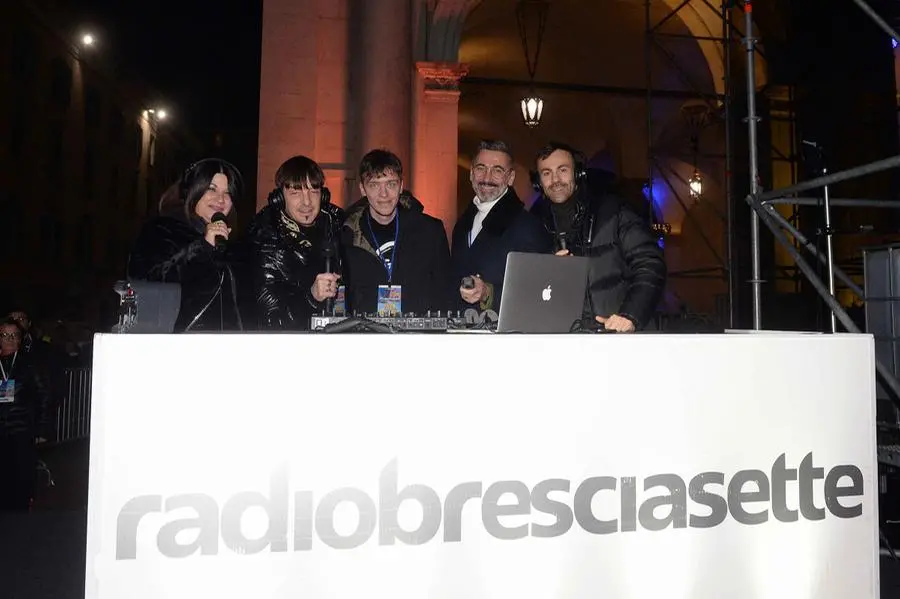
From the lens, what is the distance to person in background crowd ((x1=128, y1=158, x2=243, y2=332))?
2.55m

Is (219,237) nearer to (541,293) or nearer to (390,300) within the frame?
(390,300)

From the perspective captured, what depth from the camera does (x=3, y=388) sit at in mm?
5043

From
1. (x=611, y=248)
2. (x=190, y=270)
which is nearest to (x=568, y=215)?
(x=611, y=248)

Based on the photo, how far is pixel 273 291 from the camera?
10.1 ft

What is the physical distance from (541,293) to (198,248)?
1.40 m

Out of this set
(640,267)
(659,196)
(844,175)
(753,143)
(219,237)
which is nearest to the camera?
(219,237)

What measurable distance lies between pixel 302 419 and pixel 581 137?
1611 centimetres

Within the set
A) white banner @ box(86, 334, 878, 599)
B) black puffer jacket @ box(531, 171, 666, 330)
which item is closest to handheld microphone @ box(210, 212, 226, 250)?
white banner @ box(86, 334, 878, 599)

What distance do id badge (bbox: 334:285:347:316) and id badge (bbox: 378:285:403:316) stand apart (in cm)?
19

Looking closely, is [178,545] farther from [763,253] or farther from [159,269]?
[763,253]

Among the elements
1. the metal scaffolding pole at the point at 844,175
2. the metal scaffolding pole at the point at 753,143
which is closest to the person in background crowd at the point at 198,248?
the metal scaffolding pole at the point at 844,175

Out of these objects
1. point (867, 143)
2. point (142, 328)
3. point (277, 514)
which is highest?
point (867, 143)

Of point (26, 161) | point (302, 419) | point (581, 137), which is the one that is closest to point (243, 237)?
point (302, 419)

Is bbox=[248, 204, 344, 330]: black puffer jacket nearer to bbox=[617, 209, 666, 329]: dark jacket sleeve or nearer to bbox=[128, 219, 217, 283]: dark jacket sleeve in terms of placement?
bbox=[128, 219, 217, 283]: dark jacket sleeve
